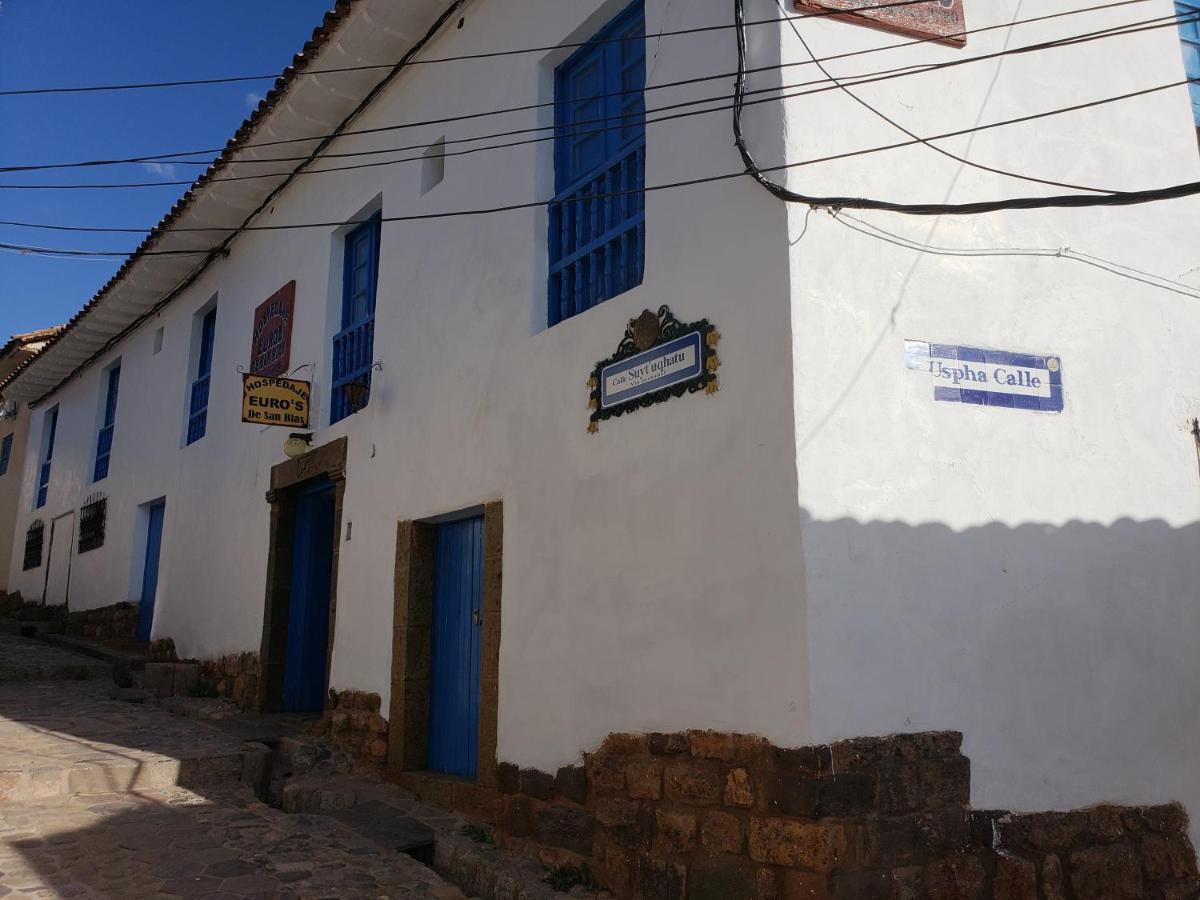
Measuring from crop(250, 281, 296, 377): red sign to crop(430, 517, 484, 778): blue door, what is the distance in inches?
137

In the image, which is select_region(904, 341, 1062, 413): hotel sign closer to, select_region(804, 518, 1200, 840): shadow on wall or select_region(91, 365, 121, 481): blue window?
select_region(804, 518, 1200, 840): shadow on wall

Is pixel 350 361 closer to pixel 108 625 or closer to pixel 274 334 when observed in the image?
pixel 274 334

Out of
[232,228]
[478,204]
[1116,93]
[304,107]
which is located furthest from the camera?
[232,228]

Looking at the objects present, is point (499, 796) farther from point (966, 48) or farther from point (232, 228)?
point (232, 228)

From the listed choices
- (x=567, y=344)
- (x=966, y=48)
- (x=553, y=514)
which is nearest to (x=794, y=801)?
(x=553, y=514)

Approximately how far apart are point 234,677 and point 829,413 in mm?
7074

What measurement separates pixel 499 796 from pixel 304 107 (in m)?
5.88

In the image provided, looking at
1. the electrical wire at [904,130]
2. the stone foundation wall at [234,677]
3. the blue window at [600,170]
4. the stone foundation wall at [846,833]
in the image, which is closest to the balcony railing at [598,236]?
the blue window at [600,170]

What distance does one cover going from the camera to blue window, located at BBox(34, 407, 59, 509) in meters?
17.4

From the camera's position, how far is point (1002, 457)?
14.5 ft

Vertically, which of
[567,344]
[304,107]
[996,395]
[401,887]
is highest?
[304,107]

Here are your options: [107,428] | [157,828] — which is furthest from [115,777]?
[107,428]

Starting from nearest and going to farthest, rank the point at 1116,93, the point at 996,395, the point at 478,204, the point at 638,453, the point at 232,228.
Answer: the point at 996,395 < the point at 638,453 < the point at 1116,93 < the point at 478,204 < the point at 232,228

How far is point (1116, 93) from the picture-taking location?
529cm
